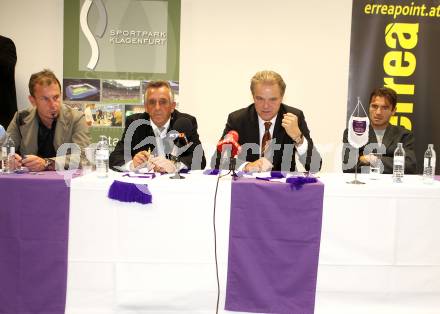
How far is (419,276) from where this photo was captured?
237 cm

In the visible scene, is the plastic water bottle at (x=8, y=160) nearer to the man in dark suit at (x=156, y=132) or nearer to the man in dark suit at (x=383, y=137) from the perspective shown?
the man in dark suit at (x=156, y=132)

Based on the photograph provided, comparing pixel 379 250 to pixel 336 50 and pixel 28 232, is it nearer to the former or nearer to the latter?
pixel 28 232

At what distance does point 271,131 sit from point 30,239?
63.5 inches

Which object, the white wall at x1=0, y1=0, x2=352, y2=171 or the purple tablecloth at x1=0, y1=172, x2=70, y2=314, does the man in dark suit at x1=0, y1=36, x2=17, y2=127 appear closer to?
the white wall at x1=0, y1=0, x2=352, y2=171

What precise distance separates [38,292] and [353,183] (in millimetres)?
1645

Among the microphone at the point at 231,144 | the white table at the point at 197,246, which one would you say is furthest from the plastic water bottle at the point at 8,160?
the microphone at the point at 231,144

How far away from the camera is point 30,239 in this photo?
2299 mm

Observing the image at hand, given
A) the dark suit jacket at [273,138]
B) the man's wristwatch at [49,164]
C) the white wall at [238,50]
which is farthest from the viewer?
the white wall at [238,50]

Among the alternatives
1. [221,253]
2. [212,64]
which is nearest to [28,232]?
[221,253]

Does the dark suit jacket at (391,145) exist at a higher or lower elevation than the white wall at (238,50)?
lower

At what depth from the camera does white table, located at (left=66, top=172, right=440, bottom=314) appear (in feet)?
7.58

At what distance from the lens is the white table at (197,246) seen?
2.31 m

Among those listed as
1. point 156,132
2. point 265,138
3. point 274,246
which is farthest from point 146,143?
point 274,246

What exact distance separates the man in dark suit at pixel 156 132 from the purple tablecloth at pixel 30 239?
0.70 metres
